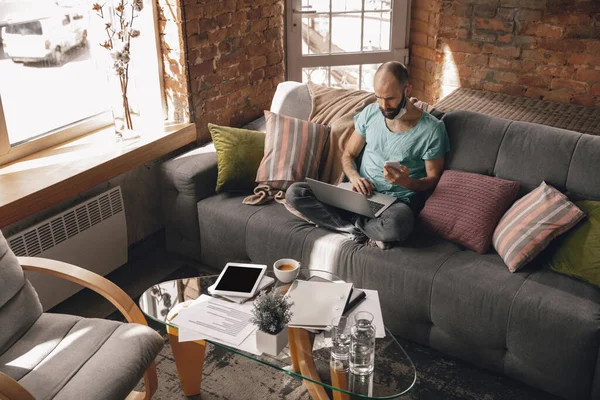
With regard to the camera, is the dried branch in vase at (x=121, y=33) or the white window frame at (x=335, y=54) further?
the white window frame at (x=335, y=54)

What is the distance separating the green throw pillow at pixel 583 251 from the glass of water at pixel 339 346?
3.33 ft

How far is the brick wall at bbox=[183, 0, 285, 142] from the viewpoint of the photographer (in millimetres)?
3572

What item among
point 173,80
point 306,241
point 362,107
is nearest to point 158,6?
point 173,80

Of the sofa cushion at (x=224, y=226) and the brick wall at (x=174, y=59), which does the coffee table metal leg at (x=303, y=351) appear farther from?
the brick wall at (x=174, y=59)

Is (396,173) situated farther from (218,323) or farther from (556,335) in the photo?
(218,323)

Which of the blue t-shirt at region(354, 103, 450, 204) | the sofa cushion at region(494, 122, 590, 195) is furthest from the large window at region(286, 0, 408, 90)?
the sofa cushion at region(494, 122, 590, 195)

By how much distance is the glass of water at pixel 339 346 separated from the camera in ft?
6.79

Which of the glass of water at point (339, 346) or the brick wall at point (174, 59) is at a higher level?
the brick wall at point (174, 59)

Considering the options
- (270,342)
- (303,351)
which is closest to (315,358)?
(303,351)

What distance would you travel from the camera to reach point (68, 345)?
2256mm

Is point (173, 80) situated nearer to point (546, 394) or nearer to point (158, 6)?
point (158, 6)

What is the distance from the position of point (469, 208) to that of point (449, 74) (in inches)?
90.0

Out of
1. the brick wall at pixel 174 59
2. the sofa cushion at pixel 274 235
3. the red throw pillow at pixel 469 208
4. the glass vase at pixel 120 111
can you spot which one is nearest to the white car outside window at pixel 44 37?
the glass vase at pixel 120 111

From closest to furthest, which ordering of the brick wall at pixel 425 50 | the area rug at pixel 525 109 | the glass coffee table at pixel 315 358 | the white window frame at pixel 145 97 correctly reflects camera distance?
the glass coffee table at pixel 315 358 → the white window frame at pixel 145 97 → the area rug at pixel 525 109 → the brick wall at pixel 425 50
